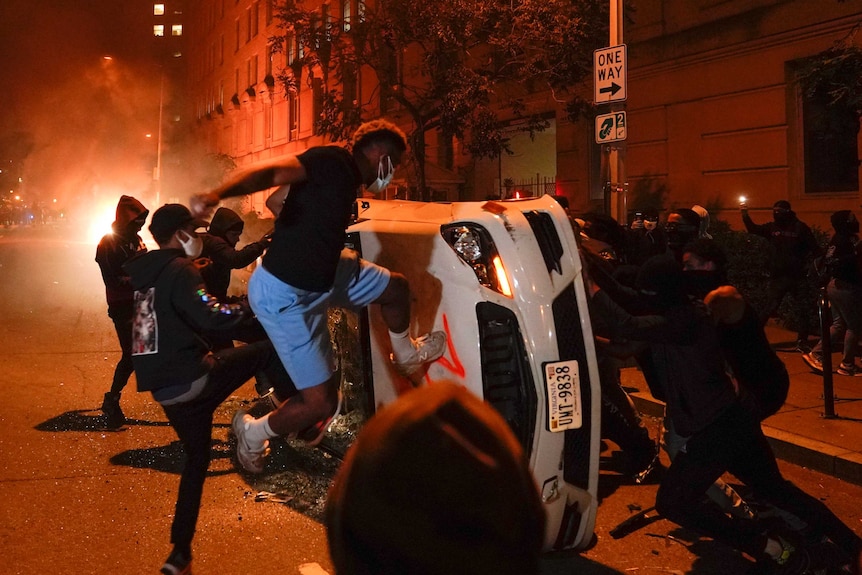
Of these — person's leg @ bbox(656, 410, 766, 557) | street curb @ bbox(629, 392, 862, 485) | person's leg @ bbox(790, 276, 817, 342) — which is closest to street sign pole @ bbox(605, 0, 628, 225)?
person's leg @ bbox(790, 276, 817, 342)

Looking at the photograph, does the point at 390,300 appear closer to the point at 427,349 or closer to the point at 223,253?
the point at 427,349

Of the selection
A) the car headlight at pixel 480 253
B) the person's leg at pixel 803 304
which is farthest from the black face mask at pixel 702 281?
the person's leg at pixel 803 304

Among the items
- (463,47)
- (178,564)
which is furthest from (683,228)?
(463,47)

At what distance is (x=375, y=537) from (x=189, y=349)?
8.80 feet

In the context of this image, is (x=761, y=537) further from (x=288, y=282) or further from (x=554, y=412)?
(x=288, y=282)

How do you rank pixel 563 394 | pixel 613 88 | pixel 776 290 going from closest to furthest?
pixel 563 394 → pixel 776 290 → pixel 613 88

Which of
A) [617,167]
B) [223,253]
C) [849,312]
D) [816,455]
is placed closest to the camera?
[816,455]

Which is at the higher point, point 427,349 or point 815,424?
point 427,349

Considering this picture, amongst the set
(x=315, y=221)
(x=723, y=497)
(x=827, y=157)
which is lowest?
(x=723, y=497)

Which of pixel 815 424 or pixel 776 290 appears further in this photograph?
pixel 776 290

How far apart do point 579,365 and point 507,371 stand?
0.31 meters

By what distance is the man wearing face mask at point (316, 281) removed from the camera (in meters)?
3.60

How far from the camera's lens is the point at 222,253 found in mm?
6543

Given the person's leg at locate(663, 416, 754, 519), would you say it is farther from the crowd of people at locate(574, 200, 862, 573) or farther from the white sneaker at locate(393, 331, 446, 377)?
the white sneaker at locate(393, 331, 446, 377)
